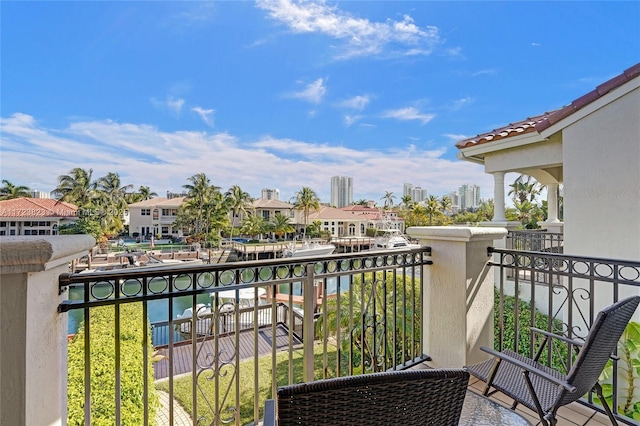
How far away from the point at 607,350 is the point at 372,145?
45.2 metres

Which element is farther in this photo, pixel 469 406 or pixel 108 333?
pixel 108 333

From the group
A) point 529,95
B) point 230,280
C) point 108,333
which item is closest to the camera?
point 230,280

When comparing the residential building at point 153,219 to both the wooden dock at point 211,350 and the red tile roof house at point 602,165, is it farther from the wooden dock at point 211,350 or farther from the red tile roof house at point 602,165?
the red tile roof house at point 602,165

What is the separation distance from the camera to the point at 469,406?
1.38m

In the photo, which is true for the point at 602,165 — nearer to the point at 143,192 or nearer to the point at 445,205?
the point at 445,205

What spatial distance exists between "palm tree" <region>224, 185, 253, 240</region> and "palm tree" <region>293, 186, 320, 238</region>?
6935 mm

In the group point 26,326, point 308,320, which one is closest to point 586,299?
point 308,320

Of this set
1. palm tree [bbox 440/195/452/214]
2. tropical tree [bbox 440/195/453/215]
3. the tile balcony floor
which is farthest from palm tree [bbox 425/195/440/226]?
the tile balcony floor

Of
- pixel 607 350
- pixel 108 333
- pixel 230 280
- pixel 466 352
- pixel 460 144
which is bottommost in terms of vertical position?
pixel 108 333

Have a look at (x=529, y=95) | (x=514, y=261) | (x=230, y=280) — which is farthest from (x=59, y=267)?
(x=529, y=95)

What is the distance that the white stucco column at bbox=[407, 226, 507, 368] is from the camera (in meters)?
2.46

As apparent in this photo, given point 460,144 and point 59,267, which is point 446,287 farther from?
point 460,144

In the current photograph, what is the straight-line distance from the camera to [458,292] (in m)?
2.49

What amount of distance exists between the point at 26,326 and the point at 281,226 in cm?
4166
